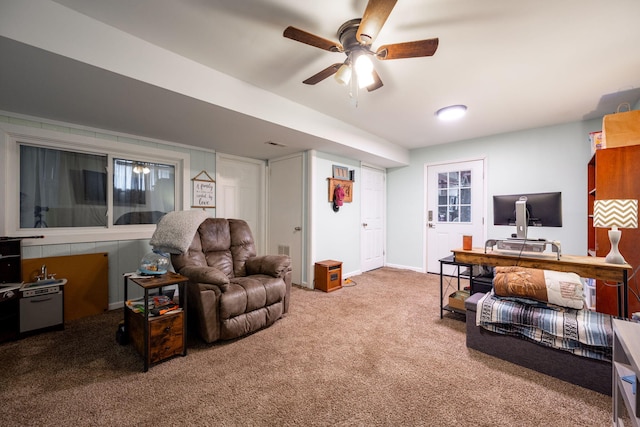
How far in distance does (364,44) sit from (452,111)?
1810 millimetres

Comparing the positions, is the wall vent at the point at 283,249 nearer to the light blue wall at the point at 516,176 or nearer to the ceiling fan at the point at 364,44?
the light blue wall at the point at 516,176

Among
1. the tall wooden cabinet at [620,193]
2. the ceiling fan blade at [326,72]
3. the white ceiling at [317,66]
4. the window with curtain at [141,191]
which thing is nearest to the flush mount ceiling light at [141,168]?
the window with curtain at [141,191]

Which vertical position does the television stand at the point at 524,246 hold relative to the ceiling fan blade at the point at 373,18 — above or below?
below

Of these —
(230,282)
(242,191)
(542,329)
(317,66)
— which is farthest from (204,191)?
(542,329)

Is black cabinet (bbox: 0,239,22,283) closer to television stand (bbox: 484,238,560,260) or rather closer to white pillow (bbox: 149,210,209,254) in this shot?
white pillow (bbox: 149,210,209,254)

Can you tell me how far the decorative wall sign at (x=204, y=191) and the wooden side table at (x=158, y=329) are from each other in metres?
1.76

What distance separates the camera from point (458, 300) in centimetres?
273

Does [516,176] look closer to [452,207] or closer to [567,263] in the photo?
[452,207]

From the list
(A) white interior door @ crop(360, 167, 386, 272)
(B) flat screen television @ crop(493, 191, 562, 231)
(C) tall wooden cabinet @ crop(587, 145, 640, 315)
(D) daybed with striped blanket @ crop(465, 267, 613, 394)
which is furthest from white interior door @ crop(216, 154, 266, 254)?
(C) tall wooden cabinet @ crop(587, 145, 640, 315)

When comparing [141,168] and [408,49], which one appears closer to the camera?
[408,49]

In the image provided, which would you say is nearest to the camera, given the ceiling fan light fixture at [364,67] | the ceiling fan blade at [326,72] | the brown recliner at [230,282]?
the ceiling fan light fixture at [364,67]

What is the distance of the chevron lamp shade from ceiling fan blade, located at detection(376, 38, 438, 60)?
71.6 inches

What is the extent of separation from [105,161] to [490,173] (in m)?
5.39

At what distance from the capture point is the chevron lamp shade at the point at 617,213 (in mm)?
1903
